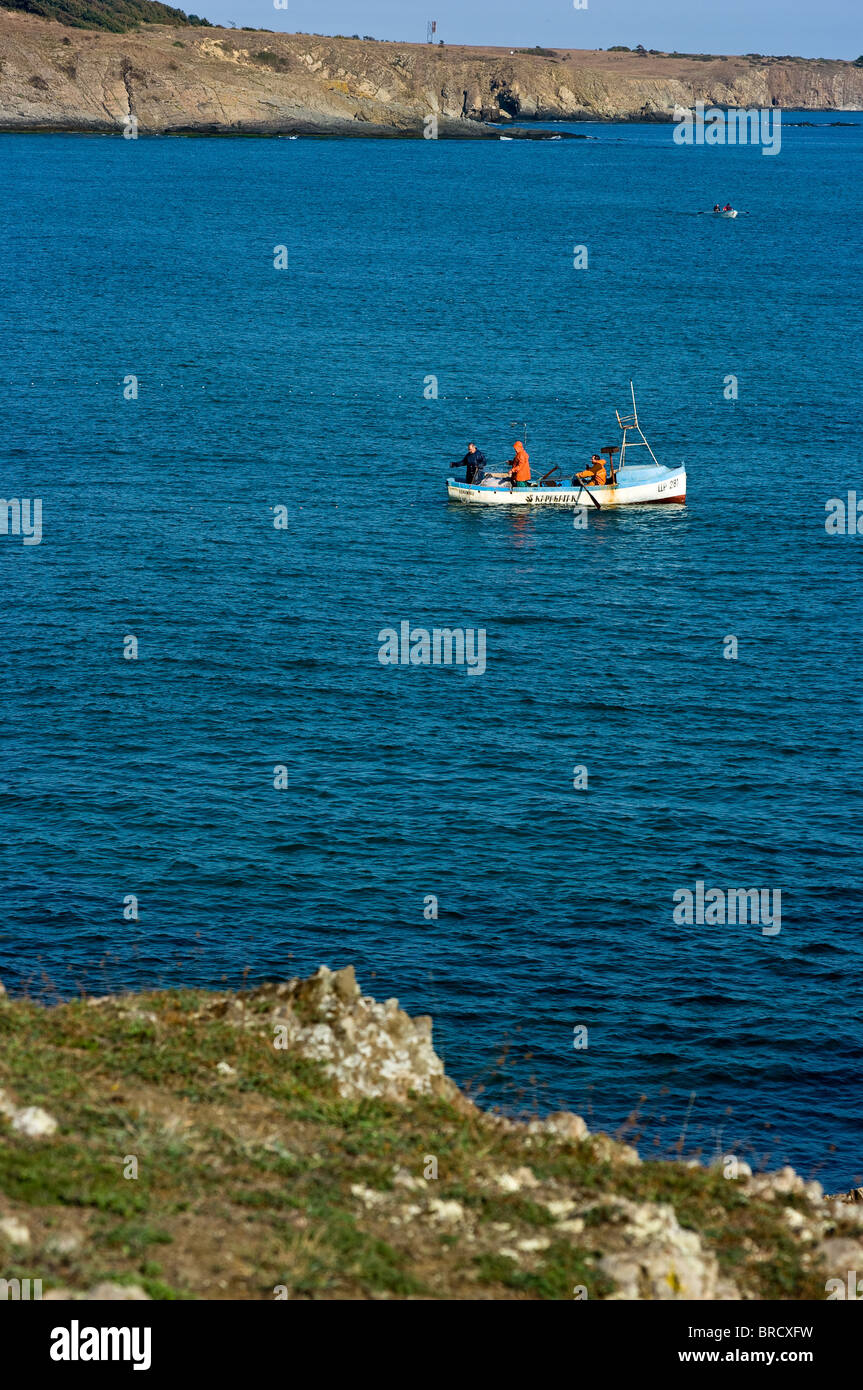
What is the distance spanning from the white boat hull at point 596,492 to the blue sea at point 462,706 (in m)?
0.73

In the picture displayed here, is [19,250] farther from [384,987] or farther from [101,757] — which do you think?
[384,987]

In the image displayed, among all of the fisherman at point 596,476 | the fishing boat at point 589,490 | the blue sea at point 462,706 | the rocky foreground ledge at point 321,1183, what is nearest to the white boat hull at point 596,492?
the fishing boat at point 589,490

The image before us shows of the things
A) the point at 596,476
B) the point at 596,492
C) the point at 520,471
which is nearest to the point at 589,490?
the point at 596,492

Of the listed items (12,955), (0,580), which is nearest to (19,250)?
(0,580)

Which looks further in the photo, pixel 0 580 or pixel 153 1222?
pixel 0 580

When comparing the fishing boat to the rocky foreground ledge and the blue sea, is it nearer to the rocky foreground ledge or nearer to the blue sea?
the blue sea

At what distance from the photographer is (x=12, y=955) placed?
97.6 ft

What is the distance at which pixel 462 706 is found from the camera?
4306 cm

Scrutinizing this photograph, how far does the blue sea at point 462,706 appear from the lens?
29422 mm

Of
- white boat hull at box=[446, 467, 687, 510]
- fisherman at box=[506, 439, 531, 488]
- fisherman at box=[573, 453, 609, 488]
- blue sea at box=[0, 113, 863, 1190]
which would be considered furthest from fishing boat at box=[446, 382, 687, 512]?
blue sea at box=[0, 113, 863, 1190]

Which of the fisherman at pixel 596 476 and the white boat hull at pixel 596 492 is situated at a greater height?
the fisherman at pixel 596 476

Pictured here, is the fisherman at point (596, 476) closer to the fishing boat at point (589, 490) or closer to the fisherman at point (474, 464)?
the fishing boat at point (589, 490)

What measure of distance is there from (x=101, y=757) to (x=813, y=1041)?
800 inches
